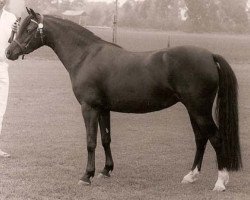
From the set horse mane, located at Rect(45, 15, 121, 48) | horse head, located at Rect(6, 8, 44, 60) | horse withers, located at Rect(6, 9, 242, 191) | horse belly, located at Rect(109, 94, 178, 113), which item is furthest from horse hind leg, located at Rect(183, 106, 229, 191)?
horse head, located at Rect(6, 8, 44, 60)

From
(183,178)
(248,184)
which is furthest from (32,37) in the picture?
(248,184)

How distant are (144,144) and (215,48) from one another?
25.3 m

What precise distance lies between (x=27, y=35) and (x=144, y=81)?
5.66 feet

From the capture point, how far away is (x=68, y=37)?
6.59 meters

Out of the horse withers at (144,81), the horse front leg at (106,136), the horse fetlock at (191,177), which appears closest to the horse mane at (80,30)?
the horse withers at (144,81)

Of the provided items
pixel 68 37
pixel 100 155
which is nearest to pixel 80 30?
pixel 68 37

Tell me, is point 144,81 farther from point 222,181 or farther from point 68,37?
point 222,181

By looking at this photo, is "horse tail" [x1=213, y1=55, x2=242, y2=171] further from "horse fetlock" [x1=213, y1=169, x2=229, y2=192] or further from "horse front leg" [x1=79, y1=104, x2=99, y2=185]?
"horse front leg" [x1=79, y1=104, x2=99, y2=185]

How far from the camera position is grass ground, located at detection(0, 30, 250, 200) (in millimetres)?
5945

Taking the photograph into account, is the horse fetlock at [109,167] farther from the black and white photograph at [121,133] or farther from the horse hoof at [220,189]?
the horse hoof at [220,189]

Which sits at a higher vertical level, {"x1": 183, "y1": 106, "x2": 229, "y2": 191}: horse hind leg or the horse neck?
the horse neck

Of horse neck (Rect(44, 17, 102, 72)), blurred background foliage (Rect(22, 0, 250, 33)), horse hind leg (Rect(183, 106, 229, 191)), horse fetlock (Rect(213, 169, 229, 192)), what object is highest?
horse neck (Rect(44, 17, 102, 72))

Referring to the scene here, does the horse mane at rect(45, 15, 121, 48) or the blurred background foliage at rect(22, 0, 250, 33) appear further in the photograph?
the blurred background foliage at rect(22, 0, 250, 33)

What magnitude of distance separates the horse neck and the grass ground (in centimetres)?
162
